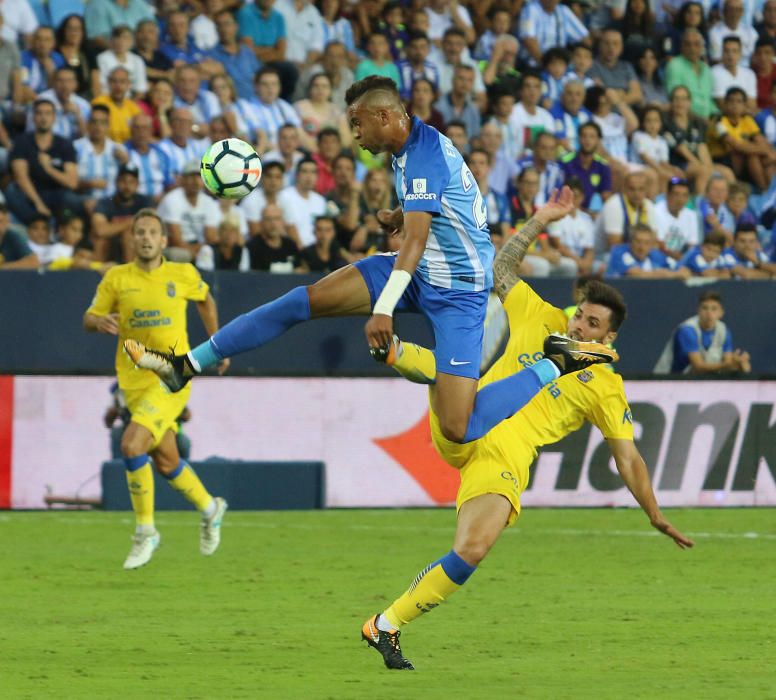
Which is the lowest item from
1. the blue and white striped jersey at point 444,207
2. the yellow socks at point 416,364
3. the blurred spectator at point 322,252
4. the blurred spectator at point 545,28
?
the blurred spectator at point 322,252

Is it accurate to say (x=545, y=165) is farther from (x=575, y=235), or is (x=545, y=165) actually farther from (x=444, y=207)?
(x=444, y=207)

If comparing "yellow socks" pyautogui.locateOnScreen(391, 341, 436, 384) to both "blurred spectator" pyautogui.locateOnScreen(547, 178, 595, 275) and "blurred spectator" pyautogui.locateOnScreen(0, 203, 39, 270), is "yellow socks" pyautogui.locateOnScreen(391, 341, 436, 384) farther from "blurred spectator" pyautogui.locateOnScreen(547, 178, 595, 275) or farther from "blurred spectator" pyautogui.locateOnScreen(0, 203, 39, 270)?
"blurred spectator" pyautogui.locateOnScreen(547, 178, 595, 275)

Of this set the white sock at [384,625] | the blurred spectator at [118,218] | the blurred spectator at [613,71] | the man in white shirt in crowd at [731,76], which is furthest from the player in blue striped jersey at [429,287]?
the man in white shirt in crowd at [731,76]

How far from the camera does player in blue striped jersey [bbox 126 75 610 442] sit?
7266 millimetres

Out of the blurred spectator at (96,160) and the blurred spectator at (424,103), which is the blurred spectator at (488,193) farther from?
the blurred spectator at (96,160)

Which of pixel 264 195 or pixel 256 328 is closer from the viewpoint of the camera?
pixel 256 328

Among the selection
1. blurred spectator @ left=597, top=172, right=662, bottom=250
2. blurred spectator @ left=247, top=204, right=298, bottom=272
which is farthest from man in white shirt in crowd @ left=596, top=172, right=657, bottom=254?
blurred spectator @ left=247, top=204, right=298, bottom=272

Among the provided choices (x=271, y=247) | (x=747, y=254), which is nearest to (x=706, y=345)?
(x=747, y=254)

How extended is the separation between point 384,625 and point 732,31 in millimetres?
15129

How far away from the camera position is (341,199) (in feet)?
52.0

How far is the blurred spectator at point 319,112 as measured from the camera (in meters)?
16.9

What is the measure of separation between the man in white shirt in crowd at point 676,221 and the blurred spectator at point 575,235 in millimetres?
792

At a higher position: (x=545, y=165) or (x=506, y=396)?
(x=545, y=165)

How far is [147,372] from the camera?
11.1 meters
